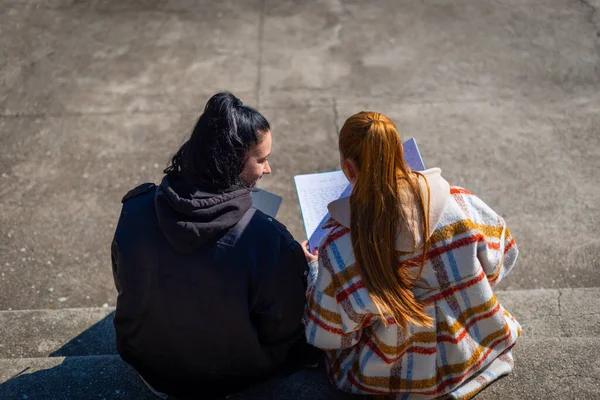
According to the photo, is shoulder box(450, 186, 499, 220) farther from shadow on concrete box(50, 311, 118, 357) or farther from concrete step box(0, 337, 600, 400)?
shadow on concrete box(50, 311, 118, 357)

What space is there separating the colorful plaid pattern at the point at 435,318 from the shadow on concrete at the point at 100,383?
0.46 ft

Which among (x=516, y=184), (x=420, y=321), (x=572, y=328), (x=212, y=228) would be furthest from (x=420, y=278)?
(x=516, y=184)

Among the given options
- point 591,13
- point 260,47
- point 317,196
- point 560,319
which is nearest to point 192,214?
point 317,196

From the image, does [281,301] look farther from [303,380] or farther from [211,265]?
[303,380]

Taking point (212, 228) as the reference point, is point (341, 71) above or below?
below

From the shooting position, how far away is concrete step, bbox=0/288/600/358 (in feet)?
9.74

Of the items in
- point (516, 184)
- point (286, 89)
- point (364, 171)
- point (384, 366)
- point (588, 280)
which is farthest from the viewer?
point (286, 89)

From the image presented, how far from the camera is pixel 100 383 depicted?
2461mm

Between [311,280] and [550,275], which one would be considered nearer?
[311,280]

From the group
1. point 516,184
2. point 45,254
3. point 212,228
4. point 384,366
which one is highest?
point 212,228

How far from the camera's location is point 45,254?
12.7 feet

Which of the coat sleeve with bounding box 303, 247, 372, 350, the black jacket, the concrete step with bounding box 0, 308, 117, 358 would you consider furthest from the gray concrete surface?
the coat sleeve with bounding box 303, 247, 372, 350

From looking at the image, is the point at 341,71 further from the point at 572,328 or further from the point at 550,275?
the point at 572,328

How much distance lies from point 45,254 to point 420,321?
2.65 meters
